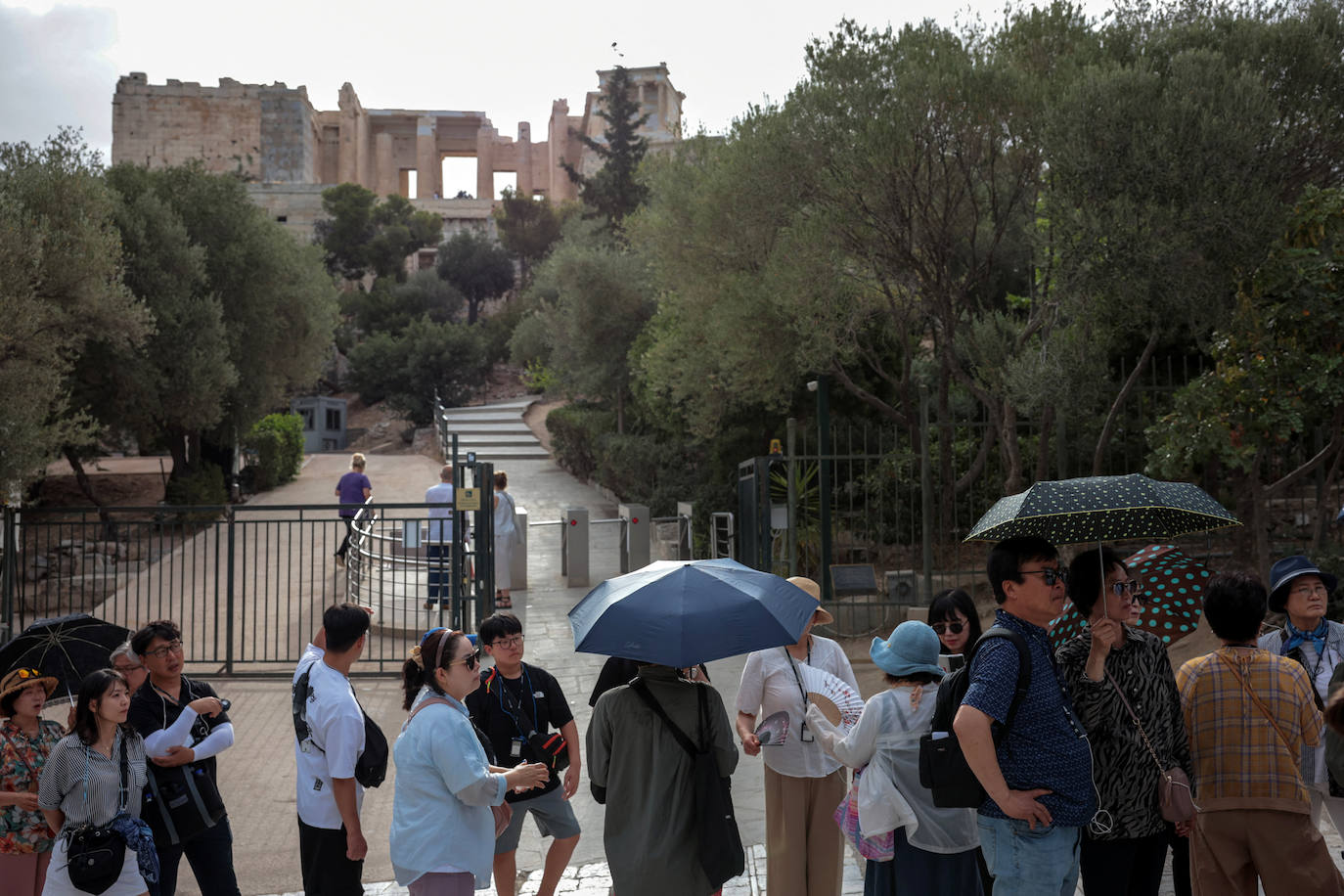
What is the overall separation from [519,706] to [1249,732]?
284cm

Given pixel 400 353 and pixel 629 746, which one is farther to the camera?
pixel 400 353

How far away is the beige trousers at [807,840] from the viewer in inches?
176

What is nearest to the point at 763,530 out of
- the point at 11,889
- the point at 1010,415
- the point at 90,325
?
the point at 1010,415

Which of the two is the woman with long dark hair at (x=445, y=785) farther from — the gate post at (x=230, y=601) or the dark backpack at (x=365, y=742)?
the gate post at (x=230, y=601)

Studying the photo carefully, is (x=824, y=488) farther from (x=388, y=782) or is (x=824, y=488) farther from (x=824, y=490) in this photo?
(x=388, y=782)

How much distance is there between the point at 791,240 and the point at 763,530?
181 inches

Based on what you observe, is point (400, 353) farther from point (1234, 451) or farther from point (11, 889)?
point (11, 889)

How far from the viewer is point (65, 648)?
5.05 meters

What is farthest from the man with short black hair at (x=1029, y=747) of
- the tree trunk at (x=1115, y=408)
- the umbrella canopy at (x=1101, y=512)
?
the tree trunk at (x=1115, y=408)

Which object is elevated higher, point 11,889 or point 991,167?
point 991,167

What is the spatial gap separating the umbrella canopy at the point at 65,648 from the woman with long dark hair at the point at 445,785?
2055 millimetres

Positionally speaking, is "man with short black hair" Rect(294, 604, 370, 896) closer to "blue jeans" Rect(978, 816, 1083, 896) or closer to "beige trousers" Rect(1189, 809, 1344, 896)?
"blue jeans" Rect(978, 816, 1083, 896)

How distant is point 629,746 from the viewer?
3.74 metres

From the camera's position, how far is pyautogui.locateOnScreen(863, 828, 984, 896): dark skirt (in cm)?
371
